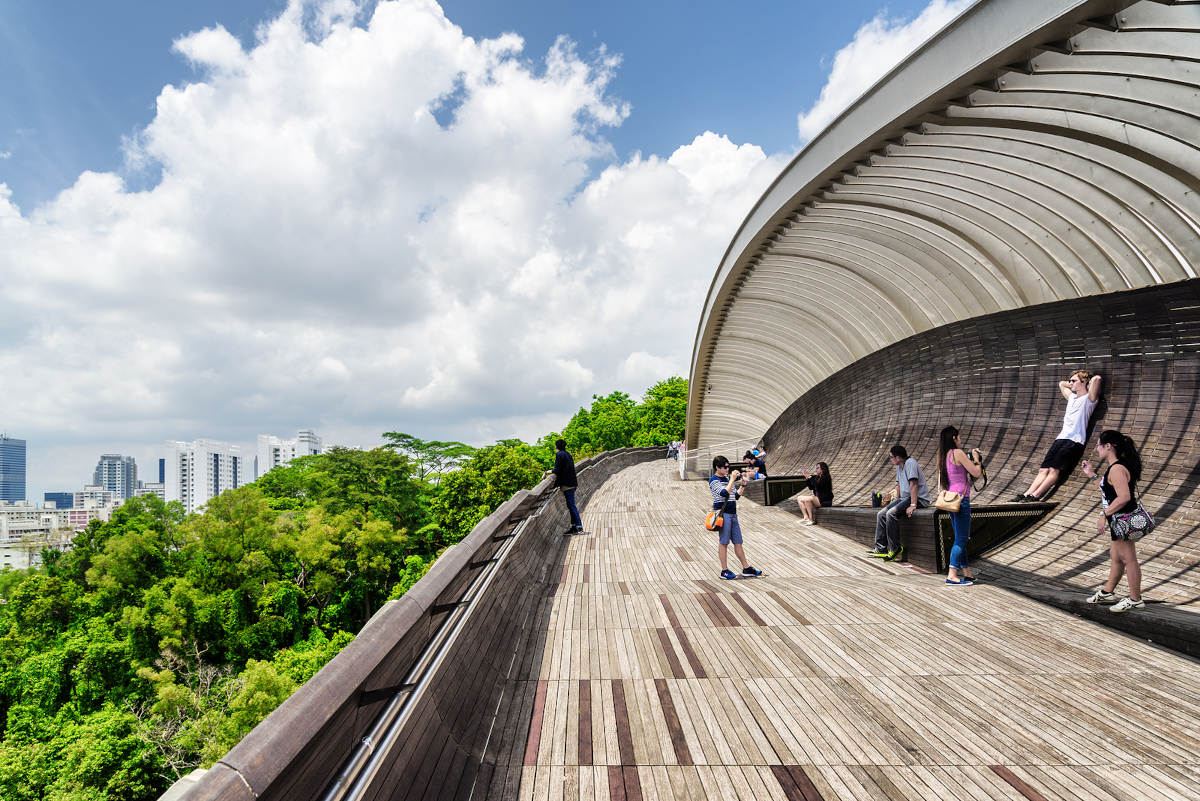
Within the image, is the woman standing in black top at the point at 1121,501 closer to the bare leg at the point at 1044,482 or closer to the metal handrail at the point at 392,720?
the bare leg at the point at 1044,482

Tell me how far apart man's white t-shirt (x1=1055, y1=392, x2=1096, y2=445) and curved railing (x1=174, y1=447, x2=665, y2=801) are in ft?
26.2

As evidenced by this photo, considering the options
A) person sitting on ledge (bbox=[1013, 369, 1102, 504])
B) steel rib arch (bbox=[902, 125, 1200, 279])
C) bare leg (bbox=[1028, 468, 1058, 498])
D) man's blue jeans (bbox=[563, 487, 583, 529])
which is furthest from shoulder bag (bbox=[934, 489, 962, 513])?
steel rib arch (bbox=[902, 125, 1200, 279])

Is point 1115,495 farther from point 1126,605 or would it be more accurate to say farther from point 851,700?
point 851,700

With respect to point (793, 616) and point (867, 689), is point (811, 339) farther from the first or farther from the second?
point (867, 689)

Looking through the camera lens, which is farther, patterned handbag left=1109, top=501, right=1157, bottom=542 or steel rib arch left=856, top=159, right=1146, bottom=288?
steel rib arch left=856, top=159, right=1146, bottom=288

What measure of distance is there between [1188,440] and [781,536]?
17.4 ft

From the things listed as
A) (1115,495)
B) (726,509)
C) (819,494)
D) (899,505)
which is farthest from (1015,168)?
(726,509)

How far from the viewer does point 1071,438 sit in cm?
808

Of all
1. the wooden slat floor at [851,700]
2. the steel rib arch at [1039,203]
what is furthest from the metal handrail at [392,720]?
the steel rib arch at [1039,203]

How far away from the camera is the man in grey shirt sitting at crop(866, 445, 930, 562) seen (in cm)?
719

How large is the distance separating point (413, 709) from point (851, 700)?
2.65 metres

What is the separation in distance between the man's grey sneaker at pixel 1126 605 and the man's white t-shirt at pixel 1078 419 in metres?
4.19

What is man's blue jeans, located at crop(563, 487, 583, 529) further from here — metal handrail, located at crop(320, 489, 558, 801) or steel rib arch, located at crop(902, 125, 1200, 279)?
steel rib arch, located at crop(902, 125, 1200, 279)

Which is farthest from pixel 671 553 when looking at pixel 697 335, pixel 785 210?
pixel 697 335
